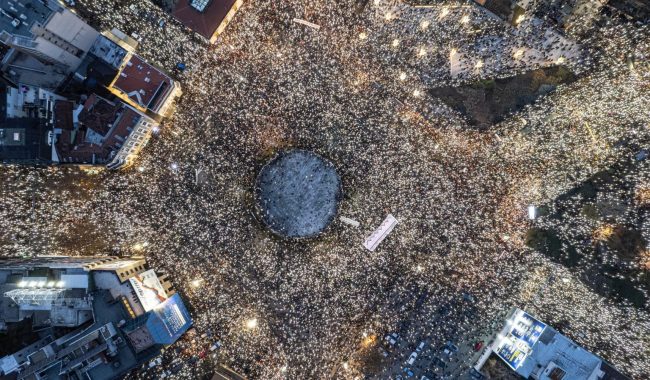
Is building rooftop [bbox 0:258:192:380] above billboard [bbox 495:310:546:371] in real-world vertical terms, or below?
below

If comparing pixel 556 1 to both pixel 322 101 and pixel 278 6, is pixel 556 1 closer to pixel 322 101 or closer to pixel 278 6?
pixel 322 101

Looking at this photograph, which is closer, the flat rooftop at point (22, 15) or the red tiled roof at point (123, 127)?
the flat rooftop at point (22, 15)

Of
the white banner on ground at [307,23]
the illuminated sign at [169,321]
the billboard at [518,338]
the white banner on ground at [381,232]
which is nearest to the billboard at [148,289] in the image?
the illuminated sign at [169,321]

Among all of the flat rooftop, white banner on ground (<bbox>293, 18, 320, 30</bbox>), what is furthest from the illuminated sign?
white banner on ground (<bbox>293, 18, 320, 30</bbox>)

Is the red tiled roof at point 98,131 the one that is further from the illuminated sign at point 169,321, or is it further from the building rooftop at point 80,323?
the illuminated sign at point 169,321

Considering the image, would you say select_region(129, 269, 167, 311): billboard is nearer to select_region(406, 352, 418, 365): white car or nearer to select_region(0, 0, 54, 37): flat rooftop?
select_region(0, 0, 54, 37): flat rooftop

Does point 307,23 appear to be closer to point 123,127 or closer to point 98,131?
point 123,127

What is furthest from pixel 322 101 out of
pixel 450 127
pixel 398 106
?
pixel 450 127
